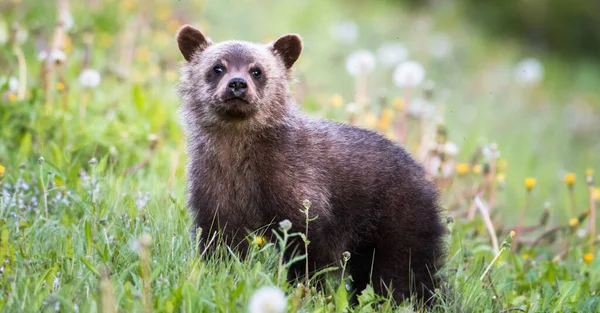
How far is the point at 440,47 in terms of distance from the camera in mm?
14555

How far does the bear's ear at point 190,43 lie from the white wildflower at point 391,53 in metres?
6.34

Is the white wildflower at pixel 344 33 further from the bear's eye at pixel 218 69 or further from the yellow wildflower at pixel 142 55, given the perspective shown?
the bear's eye at pixel 218 69

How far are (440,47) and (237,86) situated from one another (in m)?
9.85

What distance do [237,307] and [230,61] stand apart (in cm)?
208

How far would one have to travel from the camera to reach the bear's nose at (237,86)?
5.24 m

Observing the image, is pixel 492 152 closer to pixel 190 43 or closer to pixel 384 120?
pixel 384 120

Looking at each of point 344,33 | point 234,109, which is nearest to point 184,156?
point 234,109

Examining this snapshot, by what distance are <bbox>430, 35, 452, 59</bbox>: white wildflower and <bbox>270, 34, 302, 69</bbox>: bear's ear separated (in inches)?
338

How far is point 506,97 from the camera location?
44.4ft

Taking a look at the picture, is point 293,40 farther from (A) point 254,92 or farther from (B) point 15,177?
(B) point 15,177

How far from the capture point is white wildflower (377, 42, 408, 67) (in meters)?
12.4

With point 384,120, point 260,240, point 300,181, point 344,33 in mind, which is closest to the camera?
point 260,240

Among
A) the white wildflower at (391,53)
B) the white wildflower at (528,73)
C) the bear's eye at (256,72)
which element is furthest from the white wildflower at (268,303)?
the white wildflower at (528,73)

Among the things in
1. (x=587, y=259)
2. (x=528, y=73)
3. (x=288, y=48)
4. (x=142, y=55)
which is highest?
(x=288, y=48)
